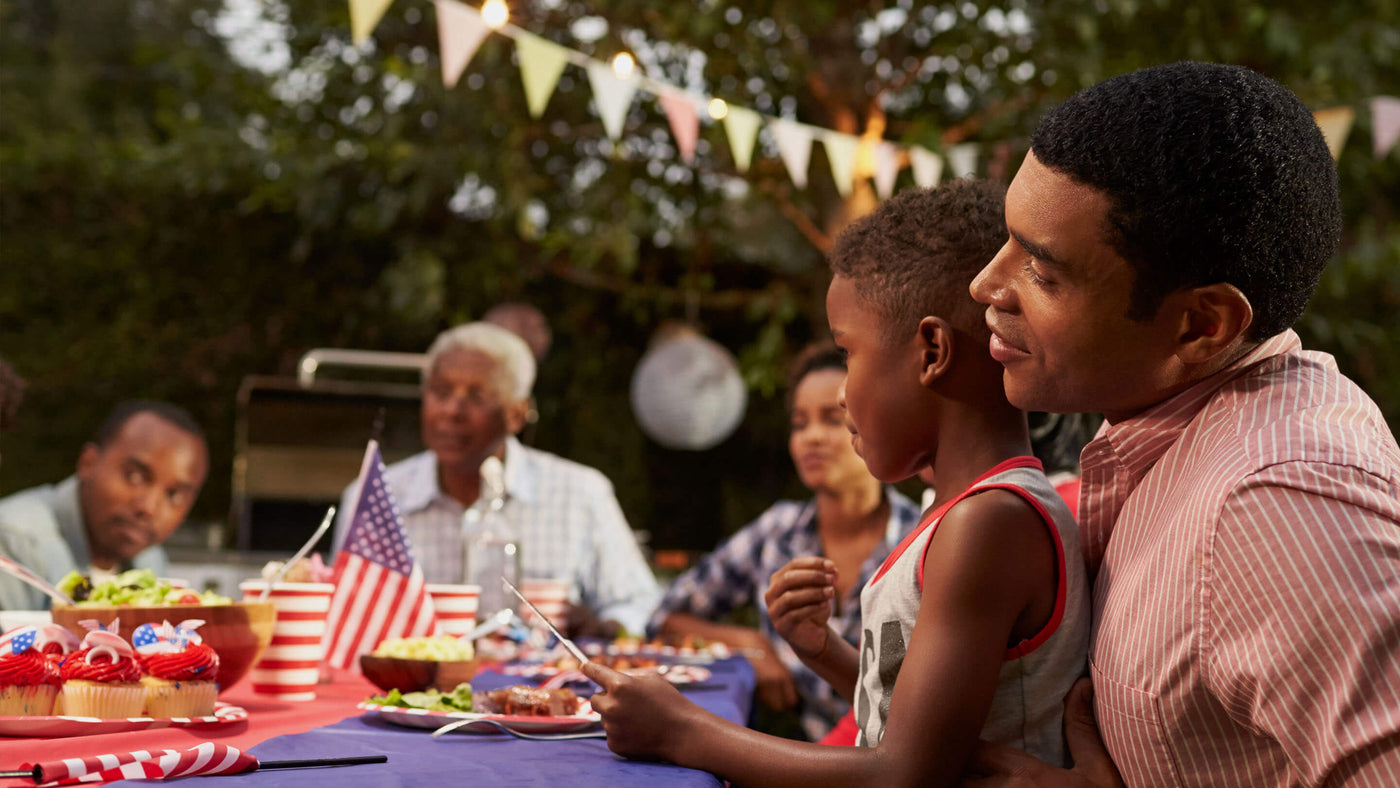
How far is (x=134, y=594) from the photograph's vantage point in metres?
1.61

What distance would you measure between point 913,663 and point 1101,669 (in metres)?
0.19

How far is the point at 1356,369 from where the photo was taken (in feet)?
25.8

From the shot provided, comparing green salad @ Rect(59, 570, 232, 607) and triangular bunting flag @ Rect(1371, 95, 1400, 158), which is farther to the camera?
triangular bunting flag @ Rect(1371, 95, 1400, 158)

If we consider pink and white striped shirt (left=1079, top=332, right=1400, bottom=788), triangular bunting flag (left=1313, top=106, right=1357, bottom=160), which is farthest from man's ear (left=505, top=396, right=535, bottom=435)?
triangular bunting flag (left=1313, top=106, right=1357, bottom=160)

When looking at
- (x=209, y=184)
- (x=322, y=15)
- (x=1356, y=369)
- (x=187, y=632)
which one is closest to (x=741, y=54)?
(x=322, y=15)

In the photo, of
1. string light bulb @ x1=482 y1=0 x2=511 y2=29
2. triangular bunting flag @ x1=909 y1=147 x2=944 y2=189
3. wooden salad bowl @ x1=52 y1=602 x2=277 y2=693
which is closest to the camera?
wooden salad bowl @ x1=52 y1=602 x2=277 y2=693

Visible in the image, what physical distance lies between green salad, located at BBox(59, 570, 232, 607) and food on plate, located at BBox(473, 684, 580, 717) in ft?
1.27

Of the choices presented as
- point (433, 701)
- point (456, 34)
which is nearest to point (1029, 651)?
point (433, 701)

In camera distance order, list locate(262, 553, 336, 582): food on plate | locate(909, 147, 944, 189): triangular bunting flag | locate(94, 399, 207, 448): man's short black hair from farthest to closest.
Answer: locate(909, 147, 944, 189): triangular bunting flag, locate(94, 399, 207, 448): man's short black hair, locate(262, 553, 336, 582): food on plate

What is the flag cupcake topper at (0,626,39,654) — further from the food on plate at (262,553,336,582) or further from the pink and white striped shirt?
the pink and white striped shirt

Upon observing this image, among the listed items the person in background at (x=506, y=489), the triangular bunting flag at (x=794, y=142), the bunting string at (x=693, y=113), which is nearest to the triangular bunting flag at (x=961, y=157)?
the bunting string at (x=693, y=113)

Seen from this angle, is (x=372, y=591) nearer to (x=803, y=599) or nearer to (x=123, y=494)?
(x=803, y=599)

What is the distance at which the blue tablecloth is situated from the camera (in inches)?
44.8

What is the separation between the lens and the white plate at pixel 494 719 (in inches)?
57.4
